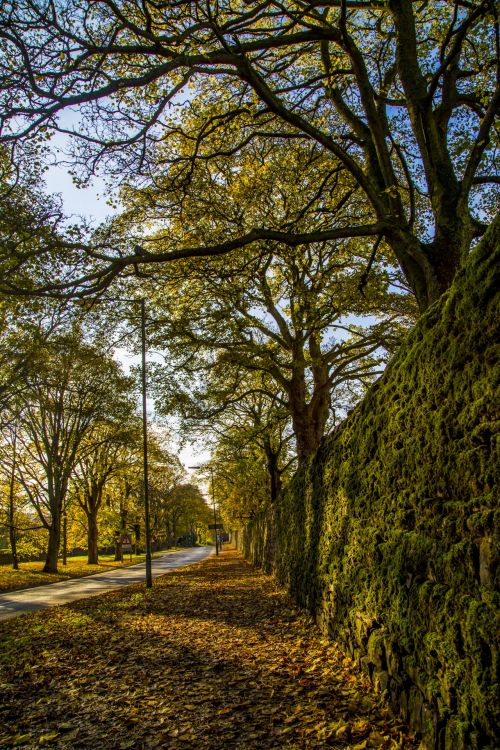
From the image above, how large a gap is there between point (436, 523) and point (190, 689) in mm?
3529

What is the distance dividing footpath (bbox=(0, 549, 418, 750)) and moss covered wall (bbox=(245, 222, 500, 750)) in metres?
0.46

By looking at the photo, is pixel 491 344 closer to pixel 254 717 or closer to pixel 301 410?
pixel 254 717

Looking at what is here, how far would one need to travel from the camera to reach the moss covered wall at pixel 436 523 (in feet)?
9.37

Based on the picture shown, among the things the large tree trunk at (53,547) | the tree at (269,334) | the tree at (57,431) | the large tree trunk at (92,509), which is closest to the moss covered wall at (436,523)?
the tree at (269,334)

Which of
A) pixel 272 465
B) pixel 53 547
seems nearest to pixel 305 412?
pixel 272 465

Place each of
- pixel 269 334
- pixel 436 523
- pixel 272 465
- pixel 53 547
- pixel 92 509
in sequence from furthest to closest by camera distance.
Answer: pixel 92 509 < pixel 53 547 < pixel 272 465 < pixel 269 334 < pixel 436 523

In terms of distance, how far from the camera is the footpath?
3.91m

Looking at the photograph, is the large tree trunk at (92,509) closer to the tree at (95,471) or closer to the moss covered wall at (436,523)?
the tree at (95,471)

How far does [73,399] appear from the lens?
27.2m

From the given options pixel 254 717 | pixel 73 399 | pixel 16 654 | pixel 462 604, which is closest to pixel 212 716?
pixel 254 717

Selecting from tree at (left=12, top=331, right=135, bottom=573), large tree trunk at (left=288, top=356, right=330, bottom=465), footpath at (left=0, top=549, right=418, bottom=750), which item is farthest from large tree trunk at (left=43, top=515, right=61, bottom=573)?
Result: footpath at (left=0, top=549, right=418, bottom=750)

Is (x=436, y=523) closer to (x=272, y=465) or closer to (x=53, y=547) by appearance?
(x=272, y=465)

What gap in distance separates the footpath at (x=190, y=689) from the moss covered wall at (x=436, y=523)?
46 cm

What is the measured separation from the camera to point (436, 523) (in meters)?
3.55
